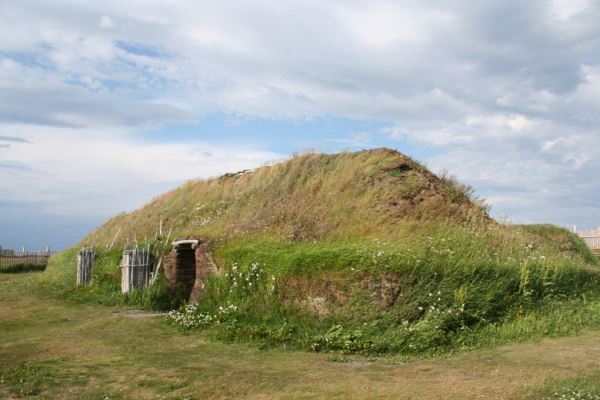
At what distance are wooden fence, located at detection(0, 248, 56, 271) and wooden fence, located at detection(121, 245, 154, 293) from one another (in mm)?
16378

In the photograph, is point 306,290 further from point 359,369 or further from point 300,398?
point 300,398

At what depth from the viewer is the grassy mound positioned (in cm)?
1006

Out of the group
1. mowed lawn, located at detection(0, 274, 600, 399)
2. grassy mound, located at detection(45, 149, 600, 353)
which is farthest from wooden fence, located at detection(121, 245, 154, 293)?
mowed lawn, located at detection(0, 274, 600, 399)

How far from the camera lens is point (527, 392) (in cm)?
661

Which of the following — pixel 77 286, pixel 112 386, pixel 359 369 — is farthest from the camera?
pixel 77 286

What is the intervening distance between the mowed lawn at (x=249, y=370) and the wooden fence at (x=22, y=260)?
19017mm

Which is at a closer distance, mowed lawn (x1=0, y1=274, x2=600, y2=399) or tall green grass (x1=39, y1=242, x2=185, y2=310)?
mowed lawn (x1=0, y1=274, x2=600, y2=399)

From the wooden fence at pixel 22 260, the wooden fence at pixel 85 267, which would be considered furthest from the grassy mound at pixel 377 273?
the wooden fence at pixel 22 260

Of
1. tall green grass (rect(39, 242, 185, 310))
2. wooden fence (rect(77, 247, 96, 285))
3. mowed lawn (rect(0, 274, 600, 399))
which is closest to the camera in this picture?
mowed lawn (rect(0, 274, 600, 399))

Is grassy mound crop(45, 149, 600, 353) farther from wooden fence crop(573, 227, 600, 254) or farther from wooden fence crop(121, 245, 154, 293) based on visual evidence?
wooden fence crop(573, 227, 600, 254)

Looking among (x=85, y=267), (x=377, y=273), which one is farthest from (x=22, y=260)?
(x=377, y=273)

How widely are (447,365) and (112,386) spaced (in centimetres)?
461

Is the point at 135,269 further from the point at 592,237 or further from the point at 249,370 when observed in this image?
the point at 592,237

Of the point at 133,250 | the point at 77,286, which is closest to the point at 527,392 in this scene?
the point at 133,250
